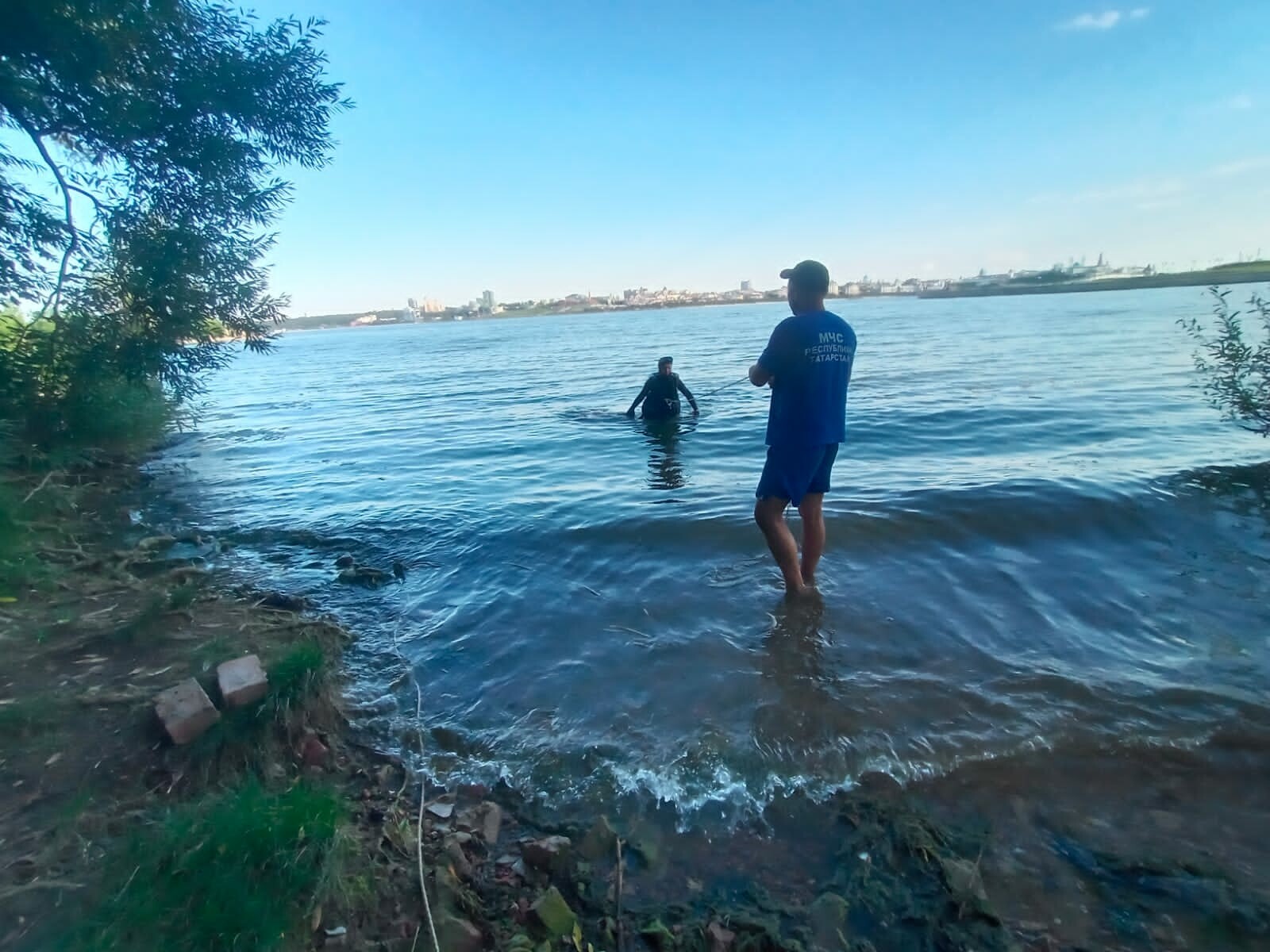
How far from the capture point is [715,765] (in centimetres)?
349

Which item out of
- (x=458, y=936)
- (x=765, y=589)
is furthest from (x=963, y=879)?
(x=765, y=589)

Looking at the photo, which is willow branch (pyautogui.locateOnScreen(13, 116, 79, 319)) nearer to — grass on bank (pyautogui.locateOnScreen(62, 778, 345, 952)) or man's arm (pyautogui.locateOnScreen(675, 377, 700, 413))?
grass on bank (pyautogui.locateOnScreen(62, 778, 345, 952))

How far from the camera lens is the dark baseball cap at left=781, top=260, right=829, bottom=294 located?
491 cm

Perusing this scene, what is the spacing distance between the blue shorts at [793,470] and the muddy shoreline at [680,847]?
2.28m

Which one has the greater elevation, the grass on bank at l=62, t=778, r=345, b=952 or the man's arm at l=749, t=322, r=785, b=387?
the man's arm at l=749, t=322, r=785, b=387

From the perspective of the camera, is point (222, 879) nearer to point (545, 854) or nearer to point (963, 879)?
point (545, 854)

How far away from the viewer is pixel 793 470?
5121mm

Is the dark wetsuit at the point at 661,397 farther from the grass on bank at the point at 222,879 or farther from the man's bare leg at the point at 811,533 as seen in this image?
the grass on bank at the point at 222,879

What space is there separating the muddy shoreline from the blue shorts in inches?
89.8

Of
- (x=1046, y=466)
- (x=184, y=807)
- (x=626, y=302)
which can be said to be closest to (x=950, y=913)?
(x=184, y=807)

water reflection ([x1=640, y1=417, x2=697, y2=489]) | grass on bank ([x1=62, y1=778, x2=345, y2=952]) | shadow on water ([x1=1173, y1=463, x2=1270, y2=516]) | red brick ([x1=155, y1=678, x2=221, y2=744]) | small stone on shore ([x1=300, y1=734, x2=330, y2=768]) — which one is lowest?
water reflection ([x1=640, y1=417, x2=697, y2=489])

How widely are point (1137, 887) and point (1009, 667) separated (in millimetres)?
1798

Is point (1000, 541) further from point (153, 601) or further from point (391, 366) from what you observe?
point (391, 366)

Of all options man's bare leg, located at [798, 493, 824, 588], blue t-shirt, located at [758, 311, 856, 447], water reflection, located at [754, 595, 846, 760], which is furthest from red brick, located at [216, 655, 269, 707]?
man's bare leg, located at [798, 493, 824, 588]
